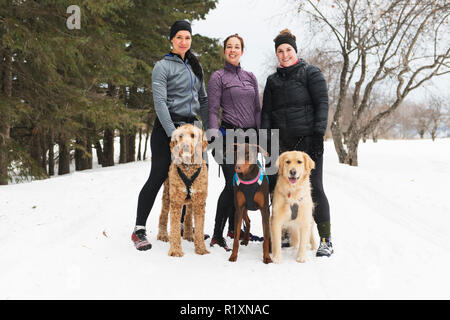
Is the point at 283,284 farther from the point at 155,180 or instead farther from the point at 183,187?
the point at 155,180

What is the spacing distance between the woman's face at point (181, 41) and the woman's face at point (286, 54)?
1.08 m

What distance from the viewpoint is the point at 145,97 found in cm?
1487

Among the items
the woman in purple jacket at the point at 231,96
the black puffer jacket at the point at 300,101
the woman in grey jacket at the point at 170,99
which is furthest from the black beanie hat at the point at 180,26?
the black puffer jacket at the point at 300,101

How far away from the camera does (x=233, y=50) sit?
345cm

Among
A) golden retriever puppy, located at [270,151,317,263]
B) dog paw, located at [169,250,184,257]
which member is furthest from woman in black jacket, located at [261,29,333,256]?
dog paw, located at [169,250,184,257]

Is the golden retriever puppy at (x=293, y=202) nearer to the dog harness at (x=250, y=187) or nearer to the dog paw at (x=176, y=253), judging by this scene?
the dog harness at (x=250, y=187)

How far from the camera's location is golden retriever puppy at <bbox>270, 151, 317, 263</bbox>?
3271 millimetres

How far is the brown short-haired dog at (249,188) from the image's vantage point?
321 centimetres

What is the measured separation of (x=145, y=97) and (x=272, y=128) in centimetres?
1240

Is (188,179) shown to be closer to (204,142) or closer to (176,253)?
(204,142)

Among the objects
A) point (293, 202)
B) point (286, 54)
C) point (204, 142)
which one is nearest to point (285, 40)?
point (286, 54)

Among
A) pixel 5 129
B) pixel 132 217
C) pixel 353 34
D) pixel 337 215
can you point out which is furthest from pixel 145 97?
pixel 337 215

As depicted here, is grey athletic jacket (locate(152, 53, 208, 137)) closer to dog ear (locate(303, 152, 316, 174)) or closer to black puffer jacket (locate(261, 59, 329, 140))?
black puffer jacket (locate(261, 59, 329, 140))

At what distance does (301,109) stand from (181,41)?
1589 mm
